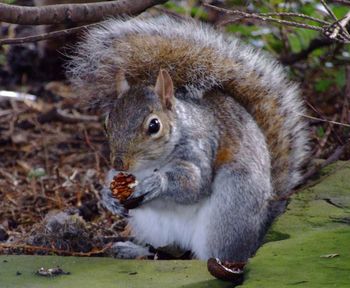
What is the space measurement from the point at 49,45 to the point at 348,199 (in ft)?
9.44

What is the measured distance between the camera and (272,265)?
6.72ft

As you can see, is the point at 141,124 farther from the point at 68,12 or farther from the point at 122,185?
the point at 68,12

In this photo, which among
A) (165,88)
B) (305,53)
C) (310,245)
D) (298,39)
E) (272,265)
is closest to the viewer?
(272,265)

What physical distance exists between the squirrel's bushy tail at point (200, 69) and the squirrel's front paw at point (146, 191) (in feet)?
1.20

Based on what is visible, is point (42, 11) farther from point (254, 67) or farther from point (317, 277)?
point (317, 277)

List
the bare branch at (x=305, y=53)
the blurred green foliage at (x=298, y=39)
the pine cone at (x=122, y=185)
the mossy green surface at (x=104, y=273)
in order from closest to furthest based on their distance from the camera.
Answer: the mossy green surface at (x=104, y=273), the pine cone at (x=122, y=185), the blurred green foliage at (x=298, y=39), the bare branch at (x=305, y=53)

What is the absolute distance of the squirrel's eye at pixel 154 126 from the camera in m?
2.44

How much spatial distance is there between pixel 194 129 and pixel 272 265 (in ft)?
2.14

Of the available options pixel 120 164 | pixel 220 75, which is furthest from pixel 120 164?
pixel 220 75

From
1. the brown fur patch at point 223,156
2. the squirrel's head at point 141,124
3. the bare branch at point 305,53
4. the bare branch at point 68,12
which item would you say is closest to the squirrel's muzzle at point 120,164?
the squirrel's head at point 141,124

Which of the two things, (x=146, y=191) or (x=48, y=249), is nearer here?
(x=146, y=191)

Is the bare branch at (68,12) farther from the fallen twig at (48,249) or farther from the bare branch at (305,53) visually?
the bare branch at (305,53)

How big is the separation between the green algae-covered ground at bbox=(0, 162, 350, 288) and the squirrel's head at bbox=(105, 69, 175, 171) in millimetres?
308

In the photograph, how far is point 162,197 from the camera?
2.51 m
